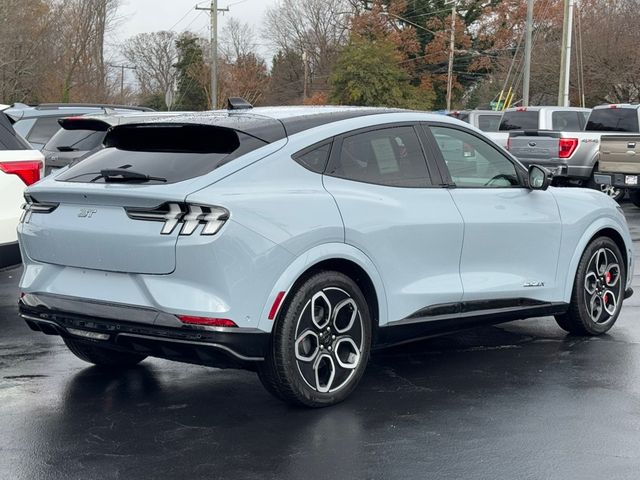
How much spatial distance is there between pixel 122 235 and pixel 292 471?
5.01 feet

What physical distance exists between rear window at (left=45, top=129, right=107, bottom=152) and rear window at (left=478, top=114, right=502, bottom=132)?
46.3ft

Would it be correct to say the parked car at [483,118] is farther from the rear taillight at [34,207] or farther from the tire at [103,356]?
the rear taillight at [34,207]

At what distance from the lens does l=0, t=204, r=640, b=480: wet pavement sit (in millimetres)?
4617

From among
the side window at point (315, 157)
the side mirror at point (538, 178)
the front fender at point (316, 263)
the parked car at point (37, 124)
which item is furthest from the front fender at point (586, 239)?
the parked car at point (37, 124)

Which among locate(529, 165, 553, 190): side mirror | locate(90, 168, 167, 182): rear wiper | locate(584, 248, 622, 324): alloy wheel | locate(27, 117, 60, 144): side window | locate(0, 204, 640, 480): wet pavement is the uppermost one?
locate(27, 117, 60, 144): side window

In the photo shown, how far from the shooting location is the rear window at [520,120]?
72.4 feet

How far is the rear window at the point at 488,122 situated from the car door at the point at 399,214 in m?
19.5

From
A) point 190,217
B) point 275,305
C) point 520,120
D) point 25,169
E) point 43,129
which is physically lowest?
point 275,305

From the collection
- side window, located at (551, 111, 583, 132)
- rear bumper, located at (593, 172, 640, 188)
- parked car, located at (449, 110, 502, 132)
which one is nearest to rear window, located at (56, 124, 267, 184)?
rear bumper, located at (593, 172, 640, 188)

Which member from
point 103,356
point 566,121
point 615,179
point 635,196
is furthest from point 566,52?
point 103,356

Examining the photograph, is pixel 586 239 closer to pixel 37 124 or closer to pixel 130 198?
pixel 130 198

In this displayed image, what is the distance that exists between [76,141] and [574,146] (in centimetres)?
1031

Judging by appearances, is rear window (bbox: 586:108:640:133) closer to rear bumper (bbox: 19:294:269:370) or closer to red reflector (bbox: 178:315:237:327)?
rear bumper (bbox: 19:294:269:370)

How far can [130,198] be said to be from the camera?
17.1 feet
